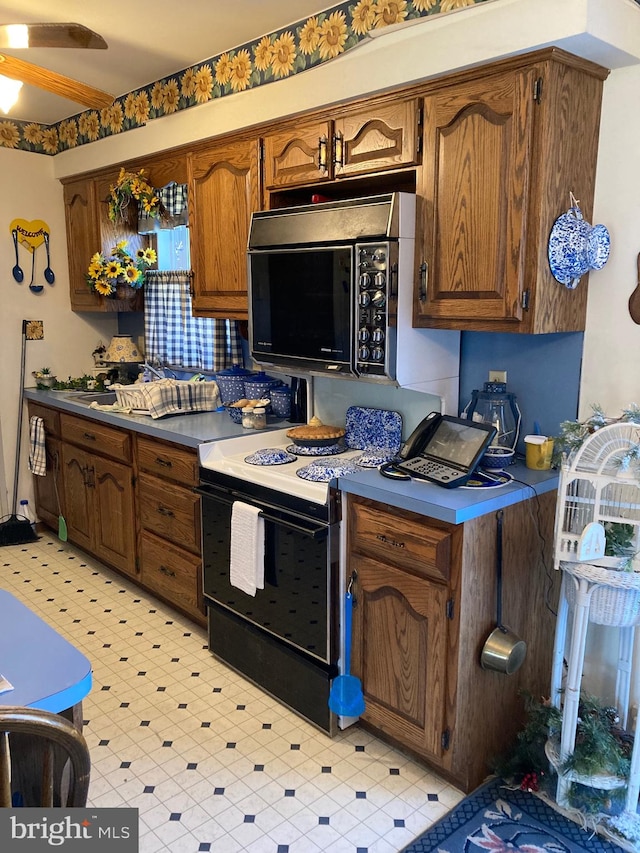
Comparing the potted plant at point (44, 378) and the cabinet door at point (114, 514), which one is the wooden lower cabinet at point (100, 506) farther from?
the potted plant at point (44, 378)

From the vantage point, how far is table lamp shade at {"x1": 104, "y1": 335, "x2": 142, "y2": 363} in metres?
4.20

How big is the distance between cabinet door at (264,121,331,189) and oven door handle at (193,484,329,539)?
1.27 metres

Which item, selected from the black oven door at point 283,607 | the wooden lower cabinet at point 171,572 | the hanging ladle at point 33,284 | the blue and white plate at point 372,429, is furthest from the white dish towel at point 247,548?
the hanging ladle at point 33,284

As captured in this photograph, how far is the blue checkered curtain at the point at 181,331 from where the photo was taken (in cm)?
357

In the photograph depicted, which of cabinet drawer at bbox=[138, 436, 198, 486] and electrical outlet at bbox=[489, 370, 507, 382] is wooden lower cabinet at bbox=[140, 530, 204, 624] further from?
electrical outlet at bbox=[489, 370, 507, 382]

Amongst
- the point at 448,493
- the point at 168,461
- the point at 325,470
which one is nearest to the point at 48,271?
the point at 168,461

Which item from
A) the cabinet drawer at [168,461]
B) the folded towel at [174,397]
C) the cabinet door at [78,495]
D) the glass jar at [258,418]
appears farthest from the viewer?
the cabinet door at [78,495]

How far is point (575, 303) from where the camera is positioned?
2172 millimetres

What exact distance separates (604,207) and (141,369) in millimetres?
2906

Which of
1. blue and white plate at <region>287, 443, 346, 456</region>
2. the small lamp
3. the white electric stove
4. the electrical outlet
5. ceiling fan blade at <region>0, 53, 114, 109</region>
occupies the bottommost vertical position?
the white electric stove

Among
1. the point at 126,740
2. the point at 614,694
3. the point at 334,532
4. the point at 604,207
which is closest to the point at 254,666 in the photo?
Result: the point at 126,740

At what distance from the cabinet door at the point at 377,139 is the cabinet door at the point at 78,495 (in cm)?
216

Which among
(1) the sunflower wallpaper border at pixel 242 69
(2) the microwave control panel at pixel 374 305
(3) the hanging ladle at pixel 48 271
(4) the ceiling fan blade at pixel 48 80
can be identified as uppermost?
(1) the sunflower wallpaper border at pixel 242 69

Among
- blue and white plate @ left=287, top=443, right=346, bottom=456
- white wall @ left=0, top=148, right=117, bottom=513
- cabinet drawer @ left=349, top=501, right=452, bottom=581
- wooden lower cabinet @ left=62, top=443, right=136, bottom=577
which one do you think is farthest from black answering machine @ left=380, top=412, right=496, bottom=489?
white wall @ left=0, top=148, right=117, bottom=513
